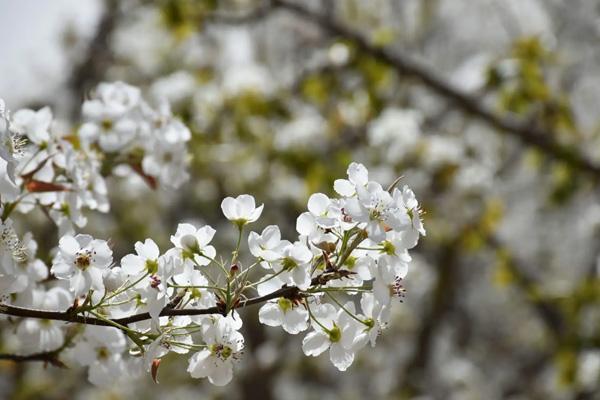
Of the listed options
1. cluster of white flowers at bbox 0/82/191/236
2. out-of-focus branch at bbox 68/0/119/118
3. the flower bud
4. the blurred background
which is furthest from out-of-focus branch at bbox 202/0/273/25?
out-of-focus branch at bbox 68/0/119/118

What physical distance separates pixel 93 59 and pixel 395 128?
4619 mm

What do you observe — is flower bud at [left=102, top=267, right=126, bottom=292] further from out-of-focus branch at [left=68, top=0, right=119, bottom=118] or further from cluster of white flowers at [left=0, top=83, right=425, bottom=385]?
out-of-focus branch at [left=68, top=0, right=119, bottom=118]

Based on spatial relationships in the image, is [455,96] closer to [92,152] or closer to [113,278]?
[92,152]

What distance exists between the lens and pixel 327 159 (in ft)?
14.0

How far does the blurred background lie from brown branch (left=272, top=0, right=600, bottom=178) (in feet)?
0.04

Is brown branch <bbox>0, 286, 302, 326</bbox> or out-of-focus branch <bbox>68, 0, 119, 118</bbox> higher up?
brown branch <bbox>0, 286, 302, 326</bbox>

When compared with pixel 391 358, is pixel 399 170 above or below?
above

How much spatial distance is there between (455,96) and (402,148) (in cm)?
113

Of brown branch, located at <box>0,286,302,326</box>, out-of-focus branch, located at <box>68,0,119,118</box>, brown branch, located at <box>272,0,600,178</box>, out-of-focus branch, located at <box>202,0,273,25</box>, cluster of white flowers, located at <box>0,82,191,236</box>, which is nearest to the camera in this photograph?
brown branch, located at <box>0,286,302,326</box>

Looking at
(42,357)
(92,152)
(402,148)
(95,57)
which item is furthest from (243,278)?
(95,57)

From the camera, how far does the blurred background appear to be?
3643 mm

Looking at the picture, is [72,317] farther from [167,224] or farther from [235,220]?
[167,224]

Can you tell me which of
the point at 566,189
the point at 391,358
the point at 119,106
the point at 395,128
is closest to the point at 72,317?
the point at 119,106

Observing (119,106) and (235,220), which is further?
(119,106)
